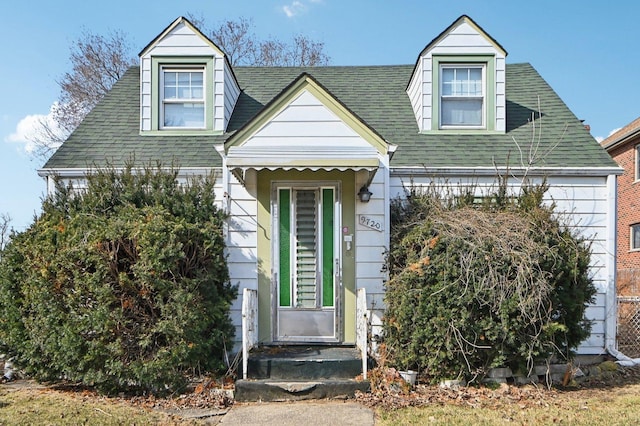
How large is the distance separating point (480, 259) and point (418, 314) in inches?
43.2

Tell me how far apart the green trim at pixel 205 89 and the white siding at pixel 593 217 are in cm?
382

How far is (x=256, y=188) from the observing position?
23.2 feet

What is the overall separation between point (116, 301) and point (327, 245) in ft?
10.2

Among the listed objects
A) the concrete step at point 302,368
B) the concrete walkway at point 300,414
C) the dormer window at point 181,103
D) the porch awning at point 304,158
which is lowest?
the concrete walkway at point 300,414

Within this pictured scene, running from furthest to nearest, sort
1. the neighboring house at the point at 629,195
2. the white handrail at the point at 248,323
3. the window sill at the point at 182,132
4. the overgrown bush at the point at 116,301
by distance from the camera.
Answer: the neighboring house at the point at 629,195
the window sill at the point at 182,132
the white handrail at the point at 248,323
the overgrown bush at the point at 116,301

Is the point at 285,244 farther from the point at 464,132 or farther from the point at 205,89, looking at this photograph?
the point at 464,132

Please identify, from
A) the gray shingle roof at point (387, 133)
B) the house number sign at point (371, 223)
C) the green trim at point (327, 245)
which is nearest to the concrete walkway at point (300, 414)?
the green trim at point (327, 245)

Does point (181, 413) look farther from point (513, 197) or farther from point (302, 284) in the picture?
point (513, 197)

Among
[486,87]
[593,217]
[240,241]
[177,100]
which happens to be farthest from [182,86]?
[593,217]

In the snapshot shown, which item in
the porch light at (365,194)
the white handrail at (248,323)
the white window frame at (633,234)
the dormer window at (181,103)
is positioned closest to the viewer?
the white handrail at (248,323)

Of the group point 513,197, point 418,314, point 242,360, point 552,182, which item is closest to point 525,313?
point 418,314

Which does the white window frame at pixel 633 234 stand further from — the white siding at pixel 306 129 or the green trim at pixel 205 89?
the green trim at pixel 205 89

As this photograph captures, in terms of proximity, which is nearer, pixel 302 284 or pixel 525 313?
pixel 525 313

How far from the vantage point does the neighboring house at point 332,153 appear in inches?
261
